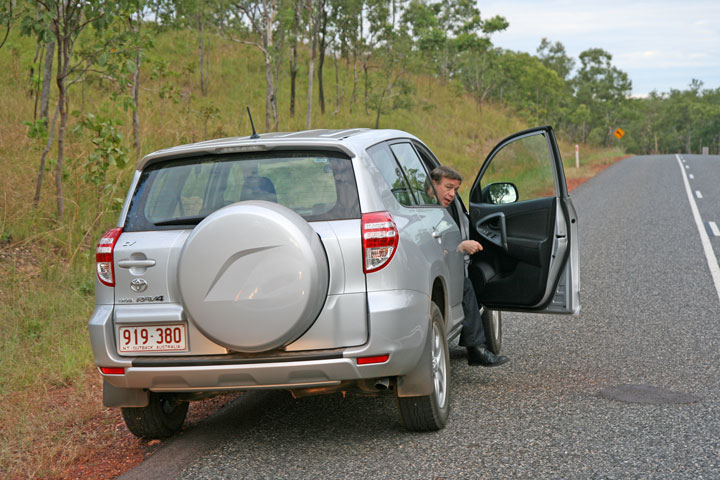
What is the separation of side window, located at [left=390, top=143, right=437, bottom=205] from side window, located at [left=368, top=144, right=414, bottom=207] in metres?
0.15

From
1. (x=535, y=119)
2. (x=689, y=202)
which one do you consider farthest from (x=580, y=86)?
(x=689, y=202)

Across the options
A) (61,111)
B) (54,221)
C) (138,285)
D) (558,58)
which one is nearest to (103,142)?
(61,111)

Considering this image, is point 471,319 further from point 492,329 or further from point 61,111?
point 61,111

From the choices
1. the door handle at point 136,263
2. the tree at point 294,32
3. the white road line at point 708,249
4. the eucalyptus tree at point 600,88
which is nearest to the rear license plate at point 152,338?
the door handle at point 136,263

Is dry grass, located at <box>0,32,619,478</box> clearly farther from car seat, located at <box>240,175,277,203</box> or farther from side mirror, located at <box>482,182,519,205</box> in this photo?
side mirror, located at <box>482,182,519,205</box>

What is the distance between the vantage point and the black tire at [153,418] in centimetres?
431

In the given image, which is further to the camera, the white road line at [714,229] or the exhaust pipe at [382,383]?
the white road line at [714,229]

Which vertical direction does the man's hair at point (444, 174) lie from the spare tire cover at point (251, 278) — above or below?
above

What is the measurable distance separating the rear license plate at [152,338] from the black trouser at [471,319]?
92.1 inches

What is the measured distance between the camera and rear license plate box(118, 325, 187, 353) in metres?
3.79

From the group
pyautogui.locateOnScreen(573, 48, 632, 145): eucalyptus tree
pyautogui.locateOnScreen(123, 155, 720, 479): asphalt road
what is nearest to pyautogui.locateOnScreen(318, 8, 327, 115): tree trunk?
pyautogui.locateOnScreen(123, 155, 720, 479): asphalt road

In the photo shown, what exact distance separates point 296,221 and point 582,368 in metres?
3.15

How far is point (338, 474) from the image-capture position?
3758 millimetres

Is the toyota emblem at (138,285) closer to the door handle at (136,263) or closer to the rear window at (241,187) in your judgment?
the door handle at (136,263)
